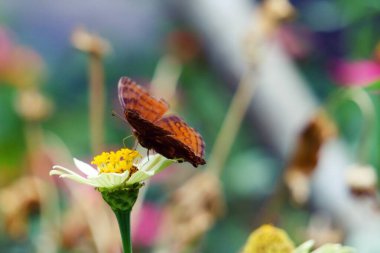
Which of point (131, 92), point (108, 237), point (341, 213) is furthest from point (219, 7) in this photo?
point (131, 92)

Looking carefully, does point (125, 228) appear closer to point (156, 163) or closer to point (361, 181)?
point (156, 163)

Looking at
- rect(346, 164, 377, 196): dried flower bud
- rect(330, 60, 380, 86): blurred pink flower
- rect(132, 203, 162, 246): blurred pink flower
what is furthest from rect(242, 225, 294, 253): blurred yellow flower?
rect(132, 203, 162, 246): blurred pink flower

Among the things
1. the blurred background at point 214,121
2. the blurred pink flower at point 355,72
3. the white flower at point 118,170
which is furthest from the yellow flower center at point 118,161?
the blurred pink flower at point 355,72

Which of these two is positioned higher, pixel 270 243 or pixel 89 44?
pixel 89 44

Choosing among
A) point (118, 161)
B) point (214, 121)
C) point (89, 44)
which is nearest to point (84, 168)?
point (118, 161)

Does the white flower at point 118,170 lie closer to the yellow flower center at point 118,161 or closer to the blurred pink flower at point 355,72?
the yellow flower center at point 118,161

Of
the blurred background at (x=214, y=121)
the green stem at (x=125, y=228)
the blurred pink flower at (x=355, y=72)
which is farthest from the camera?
the blurred pink flower at (x=355, y=72)
